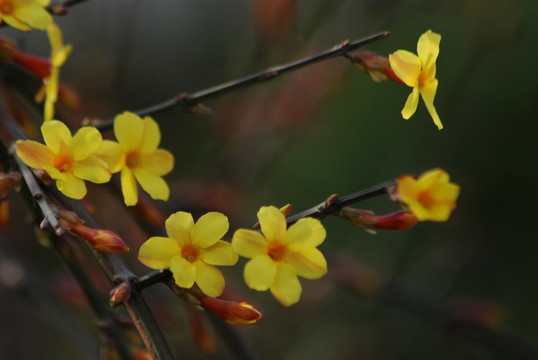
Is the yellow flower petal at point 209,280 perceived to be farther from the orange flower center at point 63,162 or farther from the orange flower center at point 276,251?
the orange flower center at point 63,162

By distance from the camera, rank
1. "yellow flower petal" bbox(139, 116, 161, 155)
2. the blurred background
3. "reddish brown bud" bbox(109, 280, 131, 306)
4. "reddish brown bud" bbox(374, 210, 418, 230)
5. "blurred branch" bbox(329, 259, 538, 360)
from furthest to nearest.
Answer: the blurred background
"blurred branch" bbox(329, 259, 538, 360)
"yellow flower petal" bbox(139, 116, 161, 155)
"reddish brown bud" bbox(374, 210, 418, 230)
"reddish brown bud" bbox(109, 280, 131, 306)

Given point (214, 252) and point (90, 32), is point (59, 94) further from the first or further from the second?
point (90, 32)

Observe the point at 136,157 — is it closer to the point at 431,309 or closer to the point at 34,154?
the point at 34,154

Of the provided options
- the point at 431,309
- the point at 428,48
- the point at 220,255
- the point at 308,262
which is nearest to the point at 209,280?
the point at 220,255

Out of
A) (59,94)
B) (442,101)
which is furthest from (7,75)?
(442,101)

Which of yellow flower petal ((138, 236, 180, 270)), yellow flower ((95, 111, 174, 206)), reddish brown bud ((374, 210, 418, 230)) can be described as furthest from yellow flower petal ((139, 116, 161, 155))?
reddish brown bud ((374, 210, 418, 230))

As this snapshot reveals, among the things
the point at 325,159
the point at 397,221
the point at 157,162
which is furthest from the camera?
the point at 325,159

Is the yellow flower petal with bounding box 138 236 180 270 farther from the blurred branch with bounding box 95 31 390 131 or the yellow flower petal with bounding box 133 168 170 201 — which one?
the blurred branch with bounding box 95 31 390 131
